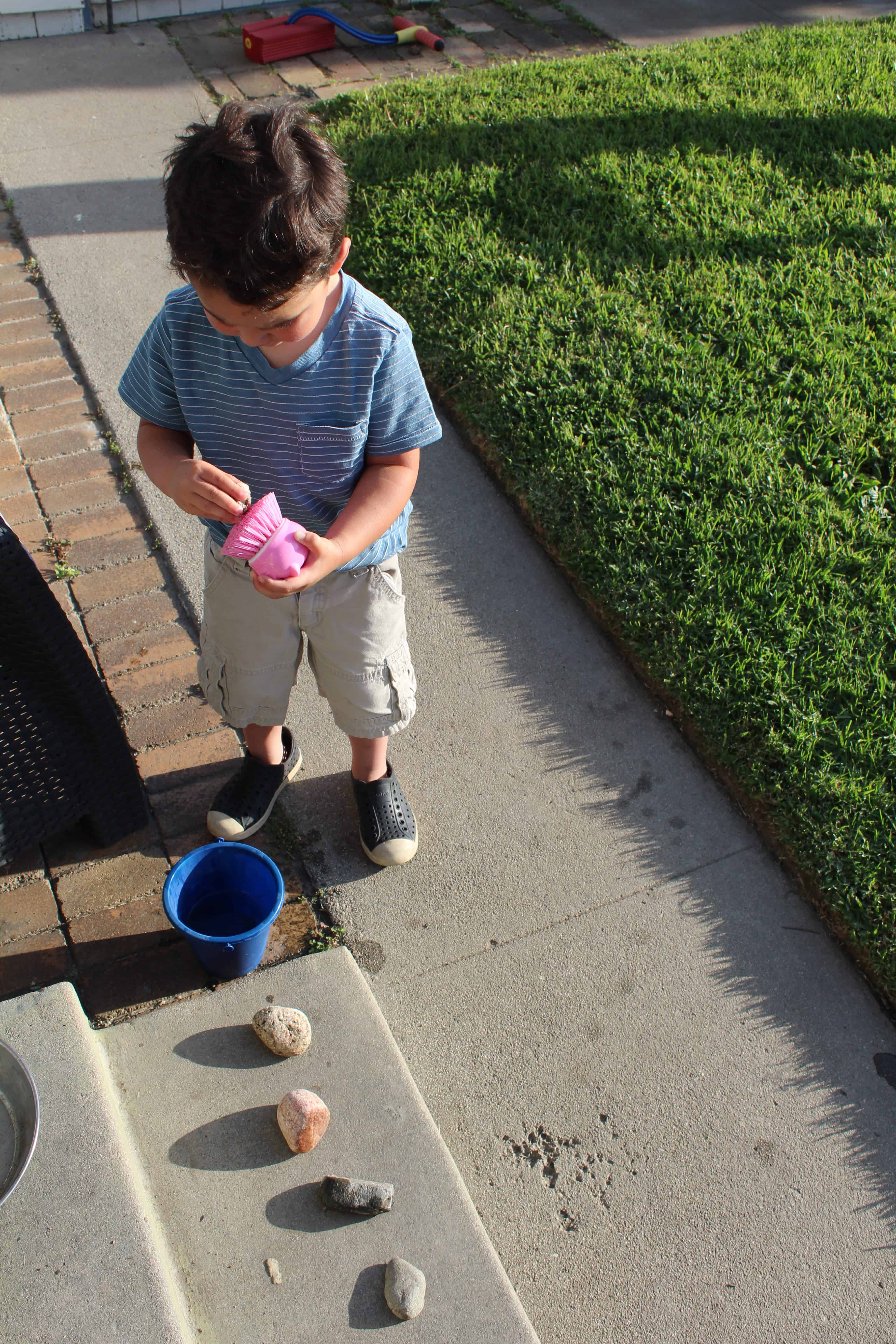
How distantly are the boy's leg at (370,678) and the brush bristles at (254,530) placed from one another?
0.37 metres

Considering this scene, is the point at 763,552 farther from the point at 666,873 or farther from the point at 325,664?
the point at 325,664

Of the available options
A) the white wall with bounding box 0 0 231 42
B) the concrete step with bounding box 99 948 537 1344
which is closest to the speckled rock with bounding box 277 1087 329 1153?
the concrete step with bounding box 99 948 537 1344

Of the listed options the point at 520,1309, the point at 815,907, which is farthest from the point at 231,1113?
the point at 815,907

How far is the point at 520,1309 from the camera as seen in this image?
1.74 meters

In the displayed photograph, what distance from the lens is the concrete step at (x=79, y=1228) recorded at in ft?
5.13

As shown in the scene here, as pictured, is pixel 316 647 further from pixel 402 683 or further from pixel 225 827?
pixel 225 827

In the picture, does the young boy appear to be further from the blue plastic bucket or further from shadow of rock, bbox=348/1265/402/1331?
shadow of rock, bbox=348/1265/402/1331

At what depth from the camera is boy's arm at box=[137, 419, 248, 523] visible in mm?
1776

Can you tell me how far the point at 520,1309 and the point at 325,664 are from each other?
126cm

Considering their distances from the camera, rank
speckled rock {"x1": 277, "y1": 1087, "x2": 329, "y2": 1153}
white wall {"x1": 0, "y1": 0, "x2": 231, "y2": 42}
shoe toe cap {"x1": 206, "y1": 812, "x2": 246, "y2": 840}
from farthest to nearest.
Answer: white wall {"x1": 0, "y1": 0, "x2": 231, "y2": 42}, shoe toe cap {"x1": 206, "y1": 812, "x2": 246, "y2": 840}, speckled rock {"x1": 277, "y1": 1087, "x2": 329, "y2": 1153}

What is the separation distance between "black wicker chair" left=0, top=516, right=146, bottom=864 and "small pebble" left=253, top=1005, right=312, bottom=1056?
62cm

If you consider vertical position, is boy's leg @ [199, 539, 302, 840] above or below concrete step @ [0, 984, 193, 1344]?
above

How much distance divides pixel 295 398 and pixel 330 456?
0.13 m

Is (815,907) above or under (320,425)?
under
